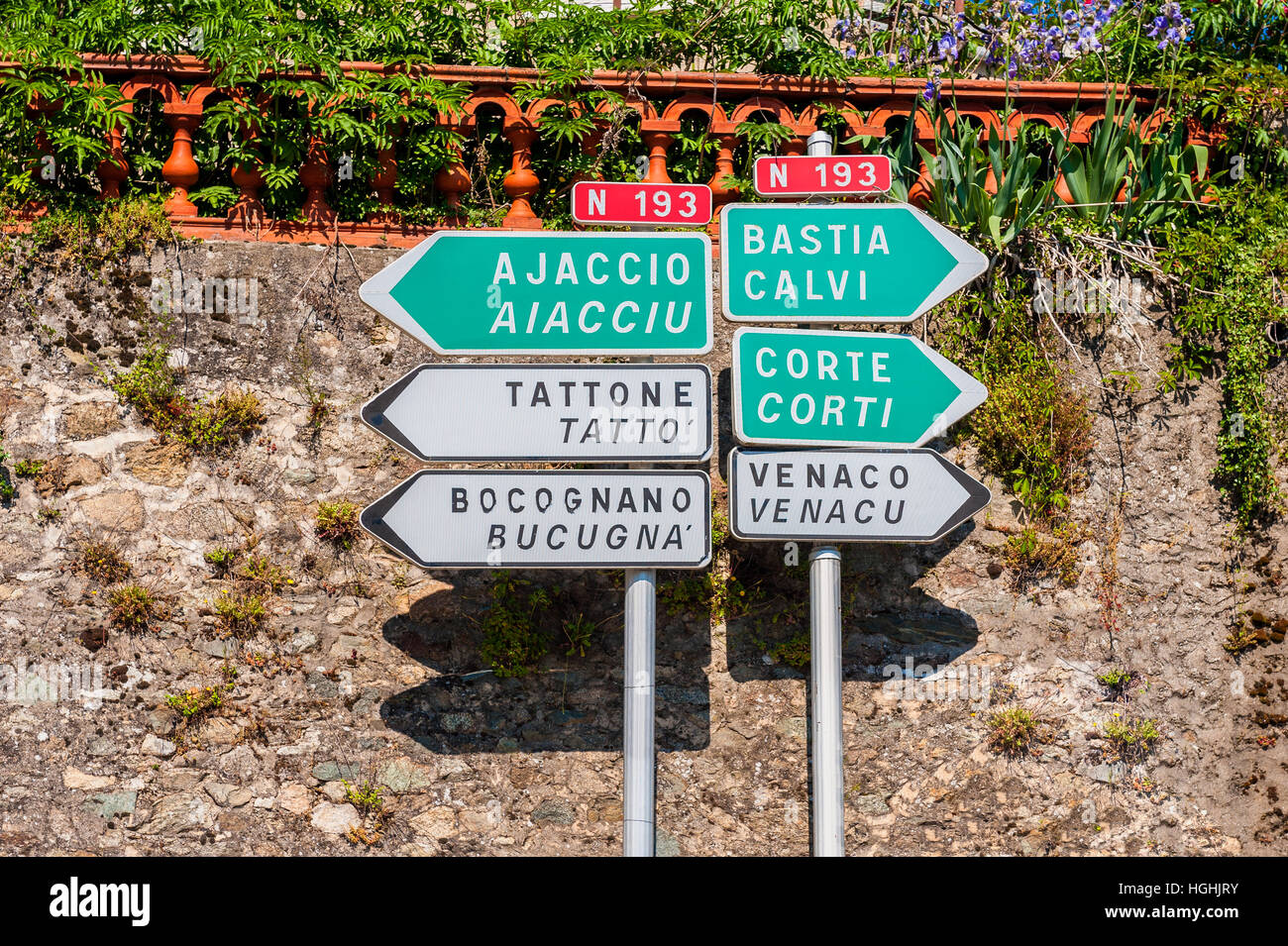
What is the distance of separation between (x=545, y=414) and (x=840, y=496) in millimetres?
1122

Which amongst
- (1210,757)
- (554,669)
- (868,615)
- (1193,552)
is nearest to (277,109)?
(554,669)

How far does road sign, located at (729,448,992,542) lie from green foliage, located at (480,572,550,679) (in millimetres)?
1019

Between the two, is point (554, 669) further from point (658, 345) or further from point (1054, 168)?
point (1054, 168)

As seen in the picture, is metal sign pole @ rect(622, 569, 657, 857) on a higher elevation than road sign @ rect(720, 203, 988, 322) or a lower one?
lower

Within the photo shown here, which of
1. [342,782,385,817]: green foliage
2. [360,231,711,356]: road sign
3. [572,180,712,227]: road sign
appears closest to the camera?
[360,231,711,356]: road sign

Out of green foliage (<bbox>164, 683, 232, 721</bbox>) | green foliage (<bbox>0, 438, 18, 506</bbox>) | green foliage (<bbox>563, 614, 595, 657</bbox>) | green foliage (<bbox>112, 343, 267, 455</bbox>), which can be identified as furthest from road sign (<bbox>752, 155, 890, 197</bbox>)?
green foliage (<bbox>0, 438, 18, 506</bbox>)

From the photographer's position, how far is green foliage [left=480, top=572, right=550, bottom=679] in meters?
4.68

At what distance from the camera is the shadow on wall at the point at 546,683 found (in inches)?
183

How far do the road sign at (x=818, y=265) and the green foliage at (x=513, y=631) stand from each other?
57.6 inches

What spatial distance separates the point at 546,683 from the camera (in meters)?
4.72

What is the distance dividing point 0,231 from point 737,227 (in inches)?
126

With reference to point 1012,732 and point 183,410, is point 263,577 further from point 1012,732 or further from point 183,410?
point 1012,732

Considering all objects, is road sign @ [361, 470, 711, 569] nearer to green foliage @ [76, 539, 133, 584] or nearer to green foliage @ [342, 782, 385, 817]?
green foliage @ [342, 782, 385, 817]

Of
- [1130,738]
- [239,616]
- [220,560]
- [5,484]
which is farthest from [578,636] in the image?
[5,484]
